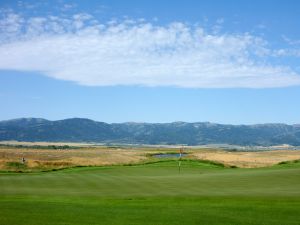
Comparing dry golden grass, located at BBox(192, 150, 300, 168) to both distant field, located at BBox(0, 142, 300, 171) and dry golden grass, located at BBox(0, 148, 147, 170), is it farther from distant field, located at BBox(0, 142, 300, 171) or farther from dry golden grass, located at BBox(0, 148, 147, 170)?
dry golden grass, located at BBox(0, 148, 147, 170)

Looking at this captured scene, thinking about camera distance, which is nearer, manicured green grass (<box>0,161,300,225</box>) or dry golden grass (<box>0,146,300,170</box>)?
manicured green grass (<box>0,161,300,225</box>)

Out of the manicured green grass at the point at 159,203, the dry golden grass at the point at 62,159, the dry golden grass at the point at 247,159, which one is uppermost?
the manicured green grass at the point at 159,203

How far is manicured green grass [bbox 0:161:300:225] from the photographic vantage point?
15047 millimetres

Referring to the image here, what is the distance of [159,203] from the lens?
19.7 metres

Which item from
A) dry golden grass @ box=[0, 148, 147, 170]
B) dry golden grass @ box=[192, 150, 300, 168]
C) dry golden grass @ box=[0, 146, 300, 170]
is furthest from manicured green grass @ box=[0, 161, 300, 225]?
dry golden grass @ box=[192, 150, 300, 168]

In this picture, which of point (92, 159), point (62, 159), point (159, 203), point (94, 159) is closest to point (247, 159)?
point (94, 159)

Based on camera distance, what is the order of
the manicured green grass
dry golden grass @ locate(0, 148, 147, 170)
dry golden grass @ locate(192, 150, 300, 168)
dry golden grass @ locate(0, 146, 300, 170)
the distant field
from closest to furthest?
the manicured green grass < the distant field < dry golden grass @ locate(0, 148, 147, 170) < dry golden grass @ locate(0, 146, 300, 170) < dry golden grass @ locate(192, 150, 300, 168)

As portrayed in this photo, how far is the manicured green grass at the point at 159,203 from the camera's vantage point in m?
15.0

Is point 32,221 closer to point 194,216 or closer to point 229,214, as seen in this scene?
point 194,216

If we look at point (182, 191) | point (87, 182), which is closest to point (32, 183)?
point (87, 182)

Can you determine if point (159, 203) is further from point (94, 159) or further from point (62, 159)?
point (94, 159)

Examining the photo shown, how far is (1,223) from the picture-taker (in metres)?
13.5

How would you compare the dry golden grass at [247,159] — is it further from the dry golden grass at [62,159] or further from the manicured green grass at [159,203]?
the manicured green grass at [159,203]

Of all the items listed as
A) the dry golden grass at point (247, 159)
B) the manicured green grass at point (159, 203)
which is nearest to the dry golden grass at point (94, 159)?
the dry golden grass at point (247, 159)
